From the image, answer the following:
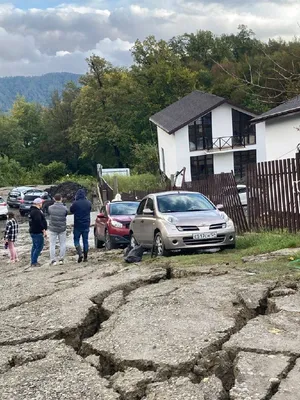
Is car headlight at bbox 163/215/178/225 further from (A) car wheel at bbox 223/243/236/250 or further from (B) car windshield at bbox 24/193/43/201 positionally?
(B) car windshield at bbox 24/193/43/201

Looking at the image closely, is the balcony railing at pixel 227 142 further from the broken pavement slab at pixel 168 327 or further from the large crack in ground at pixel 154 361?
the large crack in ground at pixel 154 361

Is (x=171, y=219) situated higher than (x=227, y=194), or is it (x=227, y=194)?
(x=227, y=194)

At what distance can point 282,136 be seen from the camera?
22.7m

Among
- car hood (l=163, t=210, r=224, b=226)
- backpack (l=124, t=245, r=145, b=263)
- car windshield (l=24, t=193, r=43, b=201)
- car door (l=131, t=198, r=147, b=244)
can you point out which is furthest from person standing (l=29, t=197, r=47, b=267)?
car windshield (l=24, t=193, r=43, b=201)

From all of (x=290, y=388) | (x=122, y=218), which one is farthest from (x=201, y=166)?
(x=290, y=388)

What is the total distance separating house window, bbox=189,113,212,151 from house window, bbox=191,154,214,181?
3.13 ft

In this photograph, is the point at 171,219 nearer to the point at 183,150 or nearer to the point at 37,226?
the point at 37,226

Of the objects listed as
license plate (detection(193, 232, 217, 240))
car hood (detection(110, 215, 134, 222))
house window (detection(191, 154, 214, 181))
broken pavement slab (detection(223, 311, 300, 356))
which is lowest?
broken pavement slab (detection(223, 311, 300, 356))

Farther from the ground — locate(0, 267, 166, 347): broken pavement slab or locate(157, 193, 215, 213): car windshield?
locate(157, 193, 215, 213): car windshield

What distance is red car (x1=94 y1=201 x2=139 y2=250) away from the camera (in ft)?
55.4

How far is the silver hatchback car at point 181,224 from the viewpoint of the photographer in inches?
482

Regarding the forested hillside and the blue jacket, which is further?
the forested hillside

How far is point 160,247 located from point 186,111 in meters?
38.0

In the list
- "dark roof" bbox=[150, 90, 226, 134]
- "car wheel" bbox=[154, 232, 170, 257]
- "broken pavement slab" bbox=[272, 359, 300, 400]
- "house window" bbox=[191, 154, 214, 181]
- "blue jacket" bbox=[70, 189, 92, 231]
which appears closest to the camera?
"broken pavement slab" bbox=[272, 359, 300, 400]
